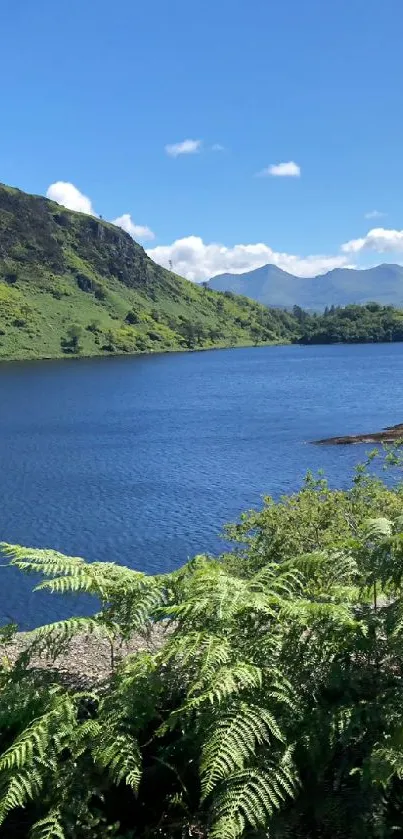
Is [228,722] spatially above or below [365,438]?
above

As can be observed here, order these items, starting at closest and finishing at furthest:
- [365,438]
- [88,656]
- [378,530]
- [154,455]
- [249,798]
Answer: [249,798], [378,530], [88,656], [154,455], [365,438]

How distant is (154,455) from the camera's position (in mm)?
72500

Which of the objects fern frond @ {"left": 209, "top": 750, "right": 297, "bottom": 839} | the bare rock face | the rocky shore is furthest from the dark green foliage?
the bare rock face

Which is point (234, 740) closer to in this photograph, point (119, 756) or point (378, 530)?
point (119, 756)

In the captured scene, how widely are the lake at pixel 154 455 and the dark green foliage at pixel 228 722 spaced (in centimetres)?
2538

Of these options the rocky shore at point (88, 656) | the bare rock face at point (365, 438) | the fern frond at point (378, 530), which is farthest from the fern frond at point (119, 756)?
the bare rock face at point (365, 438)

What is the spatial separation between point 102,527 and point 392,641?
40.7 metres

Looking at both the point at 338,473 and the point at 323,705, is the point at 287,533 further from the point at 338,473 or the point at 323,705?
the point at 338,473

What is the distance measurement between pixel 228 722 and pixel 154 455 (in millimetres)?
66058

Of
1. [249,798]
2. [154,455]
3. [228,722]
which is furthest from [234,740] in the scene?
[154,455]

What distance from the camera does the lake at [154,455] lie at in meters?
43.7

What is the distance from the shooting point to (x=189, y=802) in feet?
24.2

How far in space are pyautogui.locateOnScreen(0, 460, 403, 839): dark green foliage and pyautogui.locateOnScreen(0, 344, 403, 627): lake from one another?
2538cm

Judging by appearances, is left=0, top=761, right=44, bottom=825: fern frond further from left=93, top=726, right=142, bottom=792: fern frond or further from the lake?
the lake
